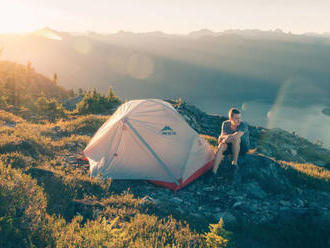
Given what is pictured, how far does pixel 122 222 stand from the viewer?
5.39 m

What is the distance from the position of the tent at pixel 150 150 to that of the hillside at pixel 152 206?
1.23ft

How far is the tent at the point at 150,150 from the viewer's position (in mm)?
8078

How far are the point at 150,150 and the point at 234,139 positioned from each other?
2.93 metres

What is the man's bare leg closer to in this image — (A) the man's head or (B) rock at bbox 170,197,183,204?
(A) the man's head

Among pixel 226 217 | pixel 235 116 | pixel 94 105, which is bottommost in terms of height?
pixel 94 105

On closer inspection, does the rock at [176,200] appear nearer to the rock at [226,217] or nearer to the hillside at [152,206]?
the hillside at [152,206]

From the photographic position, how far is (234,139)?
8461 millimetres

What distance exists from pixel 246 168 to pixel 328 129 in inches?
7879

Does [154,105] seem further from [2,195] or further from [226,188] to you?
[2,195]

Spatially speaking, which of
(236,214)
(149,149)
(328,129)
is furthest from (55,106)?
(328,129)

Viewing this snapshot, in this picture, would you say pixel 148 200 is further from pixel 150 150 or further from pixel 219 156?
pixel 219 156

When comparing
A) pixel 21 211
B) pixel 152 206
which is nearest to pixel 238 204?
pixel 152 206

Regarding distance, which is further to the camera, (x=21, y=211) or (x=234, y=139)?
(x=234, y=139)

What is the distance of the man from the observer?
8.50m
